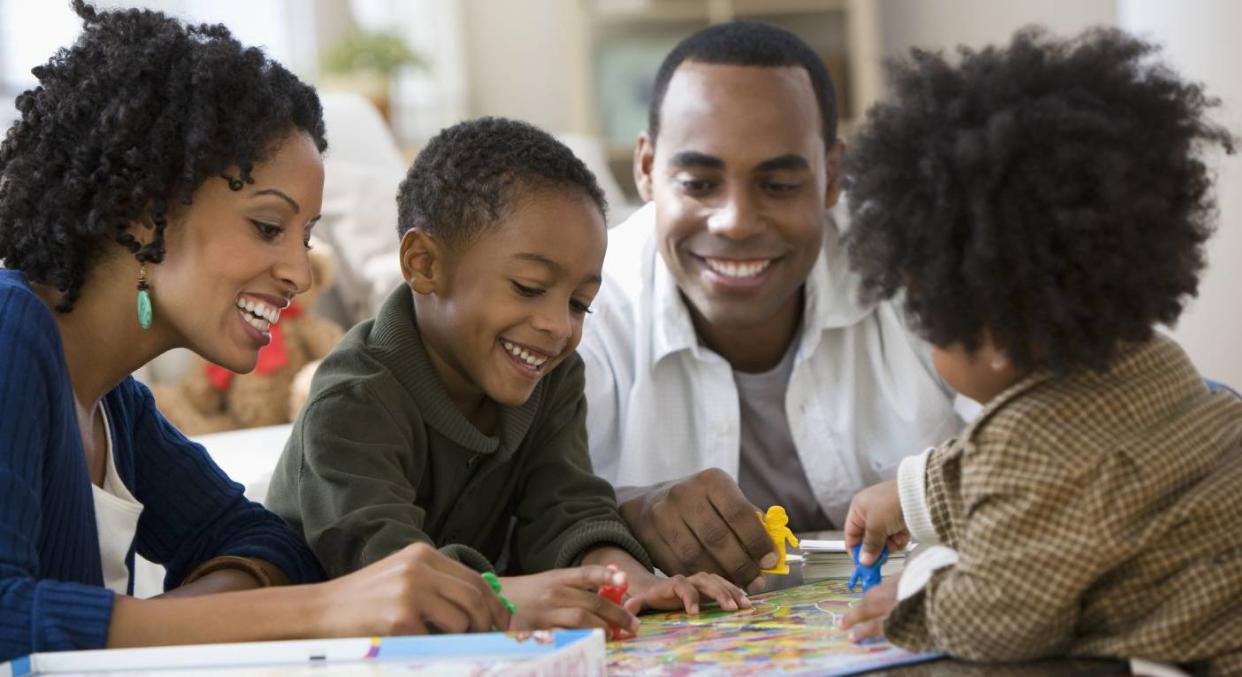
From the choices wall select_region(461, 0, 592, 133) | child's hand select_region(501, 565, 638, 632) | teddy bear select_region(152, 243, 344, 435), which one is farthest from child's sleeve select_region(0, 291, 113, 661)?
wall select_region(461, 0, 592, 133)

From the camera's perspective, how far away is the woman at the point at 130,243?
4.00ft

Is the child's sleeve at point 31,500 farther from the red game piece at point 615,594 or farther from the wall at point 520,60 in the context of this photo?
the wall at point 520,60

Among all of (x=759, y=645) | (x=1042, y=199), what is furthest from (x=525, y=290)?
(x=1042, y=199)

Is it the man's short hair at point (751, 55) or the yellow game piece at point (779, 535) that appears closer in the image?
the yellow game piece at point (779, 535)

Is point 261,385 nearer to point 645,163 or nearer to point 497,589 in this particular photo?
point 645,163

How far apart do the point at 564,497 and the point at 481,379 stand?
16 cm

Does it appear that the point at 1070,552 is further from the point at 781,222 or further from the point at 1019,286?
the point at 781,222

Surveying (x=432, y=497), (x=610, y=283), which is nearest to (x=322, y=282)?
(x=610, y=283)

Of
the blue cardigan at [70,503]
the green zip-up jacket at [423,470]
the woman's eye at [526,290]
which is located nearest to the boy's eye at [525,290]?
the woman's eye at [526,290]

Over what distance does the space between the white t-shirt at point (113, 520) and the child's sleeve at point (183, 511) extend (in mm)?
55

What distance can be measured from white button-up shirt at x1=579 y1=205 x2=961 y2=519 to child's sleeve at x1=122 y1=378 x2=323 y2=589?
1.90ft

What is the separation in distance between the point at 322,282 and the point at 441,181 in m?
1.54

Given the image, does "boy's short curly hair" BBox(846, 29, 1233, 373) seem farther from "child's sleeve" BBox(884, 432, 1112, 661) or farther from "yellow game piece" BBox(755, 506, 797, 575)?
"yellow game piece" BBox(755, 506, 797, 575)

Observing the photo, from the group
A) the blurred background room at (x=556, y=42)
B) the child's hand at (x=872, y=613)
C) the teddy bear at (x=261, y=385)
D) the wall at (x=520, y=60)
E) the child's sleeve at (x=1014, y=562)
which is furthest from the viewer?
the wall at (x=520, y=60)
